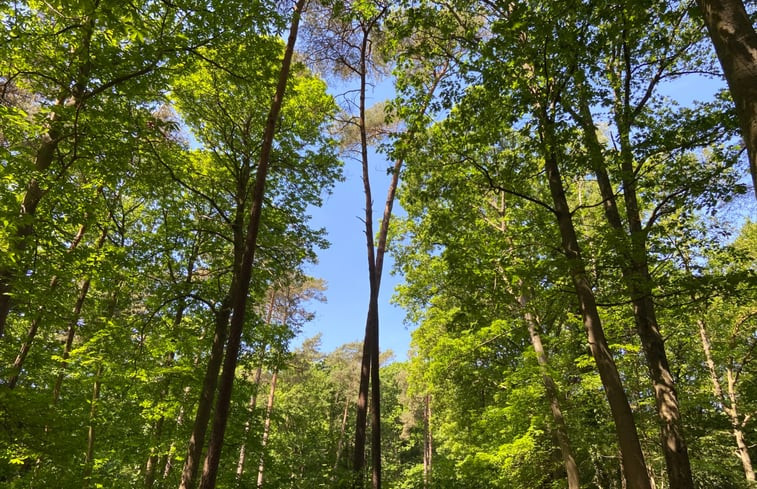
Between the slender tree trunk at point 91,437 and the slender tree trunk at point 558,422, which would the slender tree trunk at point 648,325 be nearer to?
the slender tree trunk at point 558,422

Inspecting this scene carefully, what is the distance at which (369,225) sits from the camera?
1133 centimetres

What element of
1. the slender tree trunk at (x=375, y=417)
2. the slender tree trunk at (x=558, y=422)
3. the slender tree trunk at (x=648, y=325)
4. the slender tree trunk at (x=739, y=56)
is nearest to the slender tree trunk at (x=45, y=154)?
the slender tree trunk at (x=375, y=417)

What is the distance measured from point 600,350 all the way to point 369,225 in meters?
6.99

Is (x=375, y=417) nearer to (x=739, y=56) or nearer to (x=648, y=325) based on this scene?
(x=648, y=325)

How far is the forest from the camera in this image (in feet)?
19.1

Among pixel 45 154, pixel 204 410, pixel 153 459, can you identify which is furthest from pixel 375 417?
pixel 45 154

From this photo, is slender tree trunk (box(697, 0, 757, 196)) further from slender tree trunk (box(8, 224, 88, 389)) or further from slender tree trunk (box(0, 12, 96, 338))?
slender tree trunk (box(8, 224, 88, 389))

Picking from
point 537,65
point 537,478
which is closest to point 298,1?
point 537,65

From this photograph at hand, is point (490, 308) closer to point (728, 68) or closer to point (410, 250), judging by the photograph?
point (410, 250)

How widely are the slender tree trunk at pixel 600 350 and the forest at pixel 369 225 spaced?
37mm

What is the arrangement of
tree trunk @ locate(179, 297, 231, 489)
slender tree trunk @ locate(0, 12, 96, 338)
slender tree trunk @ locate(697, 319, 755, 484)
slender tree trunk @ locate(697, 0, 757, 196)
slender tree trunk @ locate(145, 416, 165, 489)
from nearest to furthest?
slender tree trunk @ locate(697, 0, 757, 196)
slender tree trunk @ locate(0, 12, 96, 338)
tree trunk @ locate(179, 297, 231, 489)
slender tree trunk @ locate(145, 416, 165, 489)
slender tree trunk @ locate(697, 319, 755, 484)

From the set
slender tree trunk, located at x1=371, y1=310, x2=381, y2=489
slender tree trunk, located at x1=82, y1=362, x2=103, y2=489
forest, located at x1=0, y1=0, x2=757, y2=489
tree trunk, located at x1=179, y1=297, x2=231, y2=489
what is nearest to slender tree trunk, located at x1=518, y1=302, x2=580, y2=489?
forest, located at x1=0, y1=0, x2=757, y2=489

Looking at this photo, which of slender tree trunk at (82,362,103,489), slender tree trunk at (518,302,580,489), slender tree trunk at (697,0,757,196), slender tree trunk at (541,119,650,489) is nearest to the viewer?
slender tree trunk at (697,0,757,196)

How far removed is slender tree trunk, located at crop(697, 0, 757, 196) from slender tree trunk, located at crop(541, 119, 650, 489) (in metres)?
2.94
